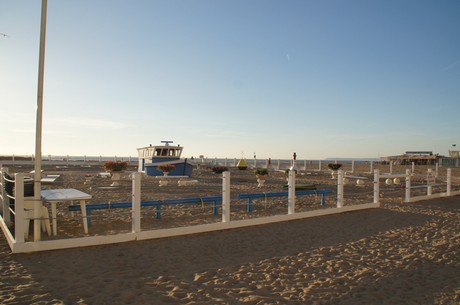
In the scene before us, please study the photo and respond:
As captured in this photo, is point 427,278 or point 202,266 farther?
point 202,266

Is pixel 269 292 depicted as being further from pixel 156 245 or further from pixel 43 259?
pixel 43 259

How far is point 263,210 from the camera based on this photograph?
1014 centimetres

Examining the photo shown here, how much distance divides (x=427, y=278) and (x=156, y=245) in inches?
167

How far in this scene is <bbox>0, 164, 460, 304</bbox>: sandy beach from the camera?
3.95m

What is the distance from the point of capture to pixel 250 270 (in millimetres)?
4875

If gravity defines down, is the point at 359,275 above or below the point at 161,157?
below

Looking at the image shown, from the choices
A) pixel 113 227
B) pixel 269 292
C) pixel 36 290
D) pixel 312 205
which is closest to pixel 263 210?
pixel 312 205

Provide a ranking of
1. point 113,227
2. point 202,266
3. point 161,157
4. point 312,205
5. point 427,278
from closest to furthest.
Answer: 1. point 427,278
2. point 202,266
3. point 113,227
4. point 312,205
5. point 161,157

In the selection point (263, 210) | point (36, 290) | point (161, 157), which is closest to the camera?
point (36, 290)

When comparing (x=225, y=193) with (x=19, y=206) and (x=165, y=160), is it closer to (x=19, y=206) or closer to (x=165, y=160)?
(x=19, y=206)

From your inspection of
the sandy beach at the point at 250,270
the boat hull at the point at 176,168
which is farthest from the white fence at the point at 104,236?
the boat hull at the point at 176,168

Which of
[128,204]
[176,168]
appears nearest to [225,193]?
[128,204]

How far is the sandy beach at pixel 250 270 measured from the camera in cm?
395

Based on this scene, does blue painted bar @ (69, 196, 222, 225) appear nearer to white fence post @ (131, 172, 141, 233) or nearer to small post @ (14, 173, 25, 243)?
white fence post @ (131, 172, 141, 233)
